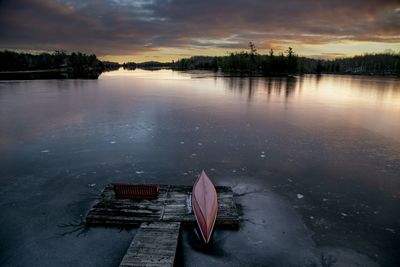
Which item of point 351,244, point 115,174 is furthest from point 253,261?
point 115,174

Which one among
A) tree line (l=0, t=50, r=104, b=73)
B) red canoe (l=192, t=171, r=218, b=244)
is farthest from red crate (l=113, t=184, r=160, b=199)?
tree line (l=0, t=50, r=104, b=73)

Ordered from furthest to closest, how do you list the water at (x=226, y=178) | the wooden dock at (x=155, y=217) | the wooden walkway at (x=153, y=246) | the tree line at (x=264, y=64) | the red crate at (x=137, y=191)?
the tree line at (x=264, y=64)
the red crate at (x=137, y=191)
the water at (x=226, y=178)
the wooden dock at (x=155, y=217)
the wooden walkway at (x=153, y=246)

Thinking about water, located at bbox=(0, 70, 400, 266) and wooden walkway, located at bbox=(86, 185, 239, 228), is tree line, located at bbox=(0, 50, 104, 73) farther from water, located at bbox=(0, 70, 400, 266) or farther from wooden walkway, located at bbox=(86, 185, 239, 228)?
wooden walkway, located at bbox=(86, 185, 239, 228)

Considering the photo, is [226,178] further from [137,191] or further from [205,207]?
[137,191]

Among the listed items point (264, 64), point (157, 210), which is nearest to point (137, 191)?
point (157, 210)

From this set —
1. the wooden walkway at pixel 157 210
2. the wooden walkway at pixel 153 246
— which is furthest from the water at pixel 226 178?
the wooden walkway at pixel 153 246

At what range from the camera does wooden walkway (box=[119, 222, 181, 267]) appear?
21.1 feet

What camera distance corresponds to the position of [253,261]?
7043 mm

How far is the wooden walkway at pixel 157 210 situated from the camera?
8438 millimetres

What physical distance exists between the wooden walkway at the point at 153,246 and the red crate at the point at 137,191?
1.52m

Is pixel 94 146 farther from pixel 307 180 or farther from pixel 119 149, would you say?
pixel 307 180

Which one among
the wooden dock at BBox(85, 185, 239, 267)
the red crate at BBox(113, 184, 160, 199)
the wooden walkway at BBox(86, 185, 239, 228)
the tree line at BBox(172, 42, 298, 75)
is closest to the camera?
the wooden dock at BBox(85, 185, 239, 267)

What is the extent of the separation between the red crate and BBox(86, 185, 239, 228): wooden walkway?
18cm

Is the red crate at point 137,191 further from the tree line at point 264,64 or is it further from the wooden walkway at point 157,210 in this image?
the tree line at point 264,64
